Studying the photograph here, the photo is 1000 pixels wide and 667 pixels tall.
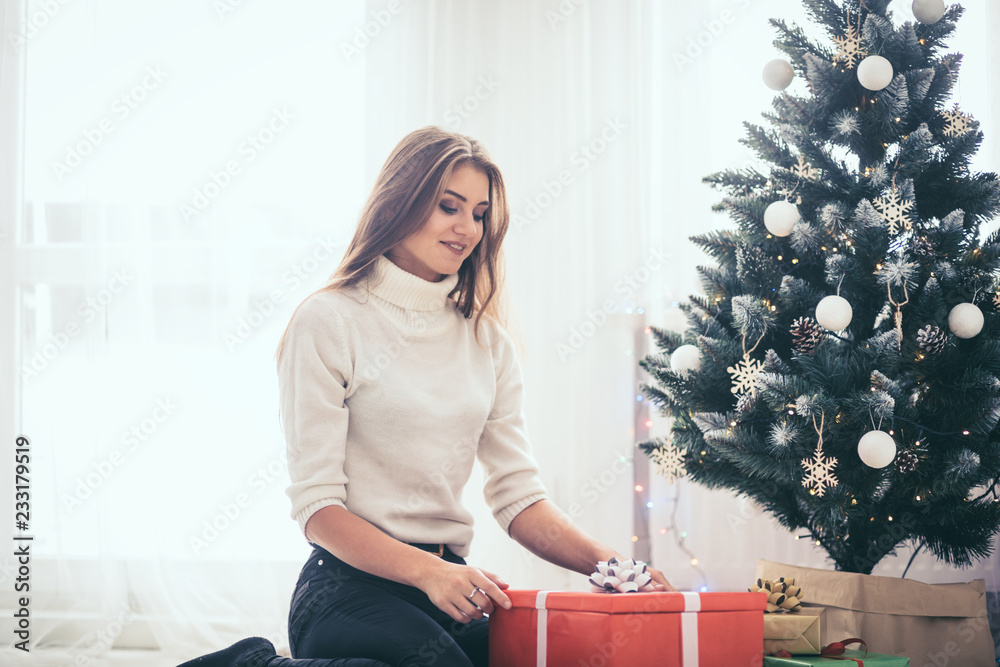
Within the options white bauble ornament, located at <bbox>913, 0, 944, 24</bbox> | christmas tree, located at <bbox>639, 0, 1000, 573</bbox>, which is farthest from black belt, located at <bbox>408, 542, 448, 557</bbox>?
white bauble ornament, located at <bbox>913, 0, 944, 24</bbox>

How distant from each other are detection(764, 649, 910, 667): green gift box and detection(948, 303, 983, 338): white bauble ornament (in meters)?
0.57

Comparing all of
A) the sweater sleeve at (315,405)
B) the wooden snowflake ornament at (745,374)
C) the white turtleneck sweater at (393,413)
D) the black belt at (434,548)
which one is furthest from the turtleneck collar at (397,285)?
the wooden snowflake ornament at (745,374)

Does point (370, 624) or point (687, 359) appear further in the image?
point (687, 359)

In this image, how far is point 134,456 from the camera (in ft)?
7.37

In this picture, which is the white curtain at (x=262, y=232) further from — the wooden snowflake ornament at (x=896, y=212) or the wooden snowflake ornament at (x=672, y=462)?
the wooden snowflake ornament at (x=896, y=212)

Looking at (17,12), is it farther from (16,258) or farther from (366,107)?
(366,107)

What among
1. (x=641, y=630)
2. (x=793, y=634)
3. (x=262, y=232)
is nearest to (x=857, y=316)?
(x=793, y=634)

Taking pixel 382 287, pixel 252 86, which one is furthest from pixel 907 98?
pixel 252 86

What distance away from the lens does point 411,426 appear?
1.13m

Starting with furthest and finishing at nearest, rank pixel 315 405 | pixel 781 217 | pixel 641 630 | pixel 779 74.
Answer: pixel 779 74 < pixel 781 217 < pixel 315 405 < pixel 641 630

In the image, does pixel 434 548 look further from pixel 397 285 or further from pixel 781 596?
pixel 781 596

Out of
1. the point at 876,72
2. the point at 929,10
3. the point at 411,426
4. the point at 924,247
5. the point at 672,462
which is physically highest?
the point at 929,10

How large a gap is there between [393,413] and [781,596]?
0.68 m

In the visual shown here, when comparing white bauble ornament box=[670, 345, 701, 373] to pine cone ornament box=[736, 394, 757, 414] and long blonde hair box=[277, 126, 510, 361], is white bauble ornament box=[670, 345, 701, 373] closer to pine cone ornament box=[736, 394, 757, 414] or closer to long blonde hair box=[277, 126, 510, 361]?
pine cone ornament box=[736, 394, 757, 414]
